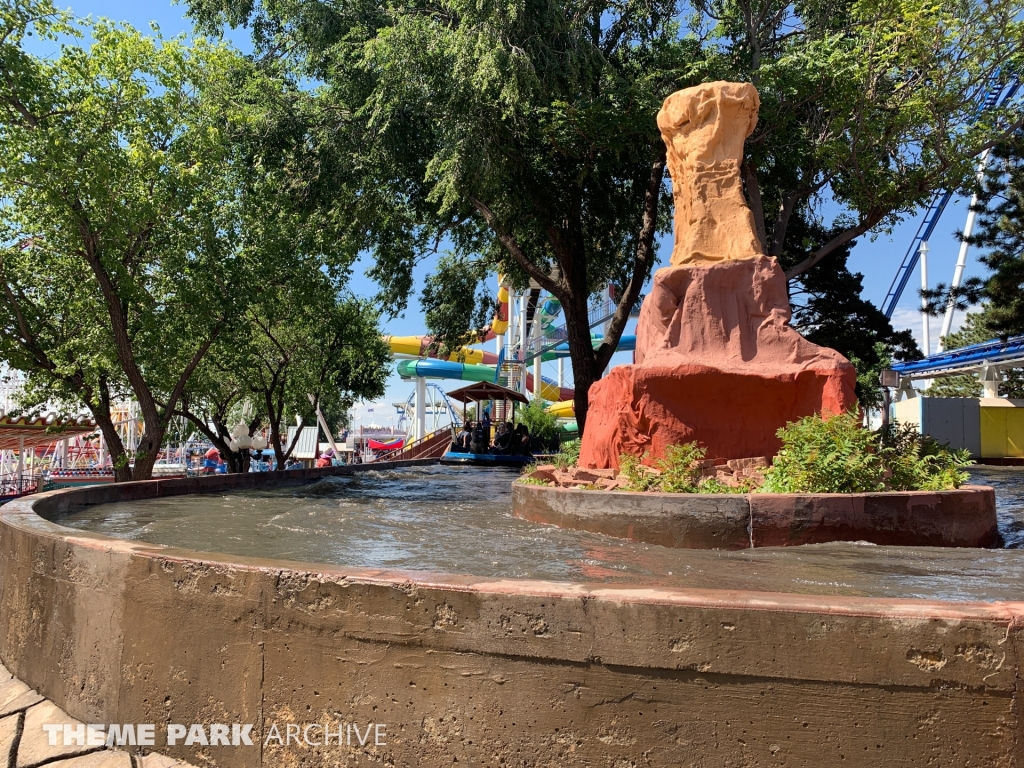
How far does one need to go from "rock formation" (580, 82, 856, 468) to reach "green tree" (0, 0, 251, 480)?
6569 mm

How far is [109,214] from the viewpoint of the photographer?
33.1 feet

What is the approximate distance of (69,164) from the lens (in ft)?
31.2

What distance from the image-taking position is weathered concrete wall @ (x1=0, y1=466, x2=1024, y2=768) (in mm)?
2395

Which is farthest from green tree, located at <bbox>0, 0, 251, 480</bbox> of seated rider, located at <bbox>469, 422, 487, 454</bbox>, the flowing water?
seated rider, located at <bbox>469, 422, 487, 454</bbox>

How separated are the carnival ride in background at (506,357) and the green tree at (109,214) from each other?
1896 centimetres

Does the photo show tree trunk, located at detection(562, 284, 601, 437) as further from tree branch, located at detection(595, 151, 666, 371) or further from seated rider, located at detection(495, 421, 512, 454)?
seated rider, located at detection(495, 421, 512, 454)

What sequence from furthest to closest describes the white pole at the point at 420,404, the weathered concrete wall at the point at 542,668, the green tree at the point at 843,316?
the white pole at the point at 420,404 < the green tree at the point at 843,316 < the weathered concrete wall at the point at 542,668

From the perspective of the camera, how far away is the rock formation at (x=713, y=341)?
297 inches

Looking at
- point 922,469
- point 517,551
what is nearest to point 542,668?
point 517,551

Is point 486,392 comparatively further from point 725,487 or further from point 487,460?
point 725,487

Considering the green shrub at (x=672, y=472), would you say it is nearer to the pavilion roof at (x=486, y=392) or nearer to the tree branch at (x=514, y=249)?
the tree branch at (x=514, y=249)

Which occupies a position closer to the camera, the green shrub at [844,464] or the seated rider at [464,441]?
the green shrub at [844,464]

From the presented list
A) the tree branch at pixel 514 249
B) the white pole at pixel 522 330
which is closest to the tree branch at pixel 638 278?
the tree branch at pixel 514 249

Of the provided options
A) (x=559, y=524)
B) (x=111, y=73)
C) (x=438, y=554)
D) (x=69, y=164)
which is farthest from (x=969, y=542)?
(x=111, y=73)
